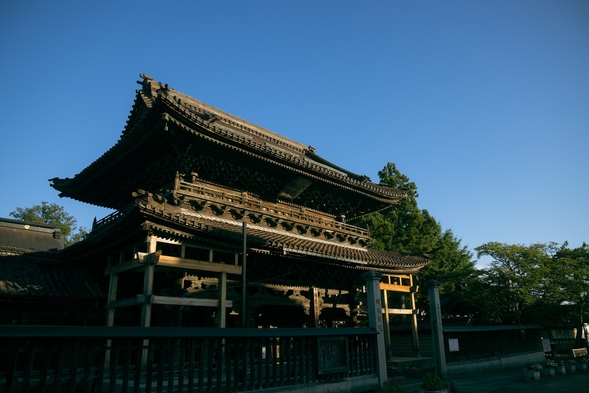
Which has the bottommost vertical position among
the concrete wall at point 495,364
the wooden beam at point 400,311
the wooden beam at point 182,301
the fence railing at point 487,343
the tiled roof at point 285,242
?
the concrete wall at point 495,364

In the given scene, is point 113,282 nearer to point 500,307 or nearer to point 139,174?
point 139,174

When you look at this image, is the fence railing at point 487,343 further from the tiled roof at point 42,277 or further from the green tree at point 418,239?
the tiled roof at point 42,277

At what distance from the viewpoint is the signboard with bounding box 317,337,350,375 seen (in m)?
10.6

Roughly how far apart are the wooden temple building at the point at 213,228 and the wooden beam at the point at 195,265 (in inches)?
1.3

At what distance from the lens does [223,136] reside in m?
14.7

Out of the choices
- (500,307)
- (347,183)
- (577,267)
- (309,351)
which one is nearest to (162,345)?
(309,351)

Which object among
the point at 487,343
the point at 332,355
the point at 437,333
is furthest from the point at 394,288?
the point at 332,355

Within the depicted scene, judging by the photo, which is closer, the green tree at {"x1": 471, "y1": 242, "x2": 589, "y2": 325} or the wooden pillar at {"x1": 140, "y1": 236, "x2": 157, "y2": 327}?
the wooden pillar at {"x1": 140, "y1": 236, "x2": 157, "y2": 327}

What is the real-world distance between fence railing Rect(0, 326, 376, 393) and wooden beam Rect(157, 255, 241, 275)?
2.92 meters

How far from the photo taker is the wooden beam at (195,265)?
1223 cm

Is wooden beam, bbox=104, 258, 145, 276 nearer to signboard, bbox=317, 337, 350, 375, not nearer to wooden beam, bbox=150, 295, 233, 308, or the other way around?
wooden beam, bbox=150, 295, 233, 308

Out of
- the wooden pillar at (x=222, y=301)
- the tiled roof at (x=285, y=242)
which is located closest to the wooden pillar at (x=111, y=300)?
the tiled roof at (x=285, y=242)

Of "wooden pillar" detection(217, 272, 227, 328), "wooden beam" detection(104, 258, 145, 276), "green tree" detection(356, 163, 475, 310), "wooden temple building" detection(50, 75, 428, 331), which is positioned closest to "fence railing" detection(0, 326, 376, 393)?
"wooden temple building" detection(50, 75, 428, 331)

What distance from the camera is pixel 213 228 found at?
13.0 metres
